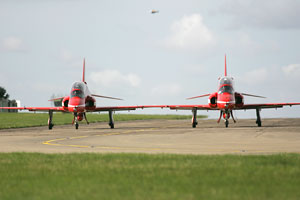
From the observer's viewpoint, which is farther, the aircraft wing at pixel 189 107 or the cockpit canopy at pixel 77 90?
the aircraft wing at pixel 189 107

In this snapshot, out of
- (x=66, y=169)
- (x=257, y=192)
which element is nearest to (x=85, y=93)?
(x=66, y=169)

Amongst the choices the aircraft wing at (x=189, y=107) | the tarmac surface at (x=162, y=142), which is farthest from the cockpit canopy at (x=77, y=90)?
the aircraft wing at (x=189, y=107)

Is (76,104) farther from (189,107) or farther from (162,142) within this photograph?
(162,142)

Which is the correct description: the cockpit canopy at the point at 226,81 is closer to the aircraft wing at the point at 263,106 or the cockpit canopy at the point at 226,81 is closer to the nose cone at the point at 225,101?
the nose cone at the point at 225,101

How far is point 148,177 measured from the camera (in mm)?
10008

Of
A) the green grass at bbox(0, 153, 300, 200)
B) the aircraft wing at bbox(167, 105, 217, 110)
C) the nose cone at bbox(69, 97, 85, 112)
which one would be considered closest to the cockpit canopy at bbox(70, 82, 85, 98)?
the nose cone at bbox(69, 97, 85, 112)

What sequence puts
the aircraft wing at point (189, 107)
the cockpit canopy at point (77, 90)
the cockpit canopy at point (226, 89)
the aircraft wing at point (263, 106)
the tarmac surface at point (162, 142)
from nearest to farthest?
the tarmac surface at point (162, 142) → the cockpit canopy at point (77, 90) → the cockpit canopy at point (226, 89) → the aircraft wing at point (189, 107) → the aircraft wing at point (263, 106)

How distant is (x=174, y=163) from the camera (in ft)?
40.1

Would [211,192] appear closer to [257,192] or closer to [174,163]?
[257,192]

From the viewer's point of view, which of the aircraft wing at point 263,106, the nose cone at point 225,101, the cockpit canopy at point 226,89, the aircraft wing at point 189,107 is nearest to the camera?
the nose cone at point 225,101

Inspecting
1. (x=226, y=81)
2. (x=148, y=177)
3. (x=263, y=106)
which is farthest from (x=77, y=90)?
(x=148, y=177)

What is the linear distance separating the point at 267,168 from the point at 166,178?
2.84 metres

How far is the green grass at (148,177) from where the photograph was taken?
26.3 ft

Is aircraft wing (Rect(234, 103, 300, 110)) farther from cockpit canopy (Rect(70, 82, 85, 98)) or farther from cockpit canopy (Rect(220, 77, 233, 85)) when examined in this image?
cockpit canopy (Rect(70, 82, 85, 98))
